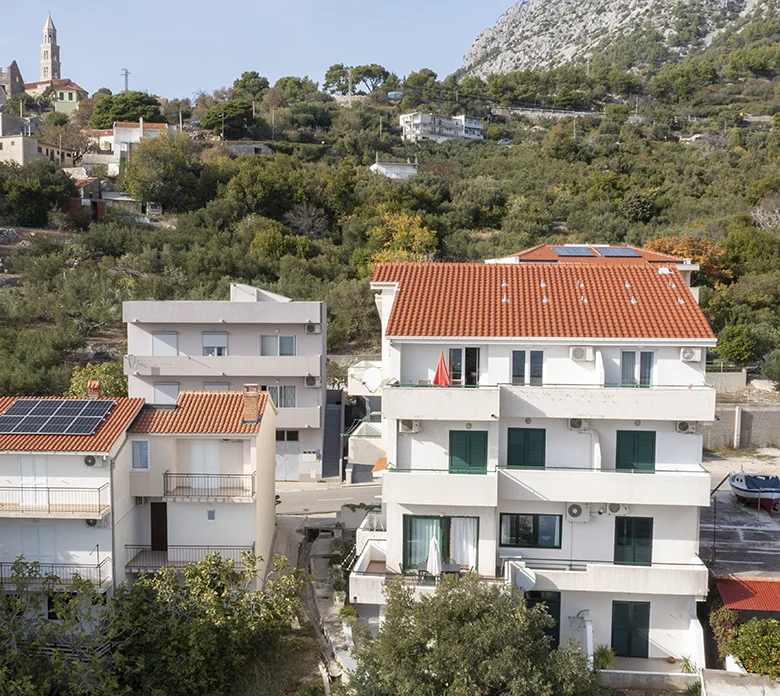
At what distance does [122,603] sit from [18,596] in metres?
2.34

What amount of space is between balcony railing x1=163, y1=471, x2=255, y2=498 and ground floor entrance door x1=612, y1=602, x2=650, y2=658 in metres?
9.82

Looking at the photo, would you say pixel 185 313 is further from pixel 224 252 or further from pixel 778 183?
pixel 778 183

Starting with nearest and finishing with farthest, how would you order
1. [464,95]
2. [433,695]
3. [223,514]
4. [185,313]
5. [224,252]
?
1. [433,695]
2. [223,514]
3. [185,313]
4. [224,252]
5. [464,95]

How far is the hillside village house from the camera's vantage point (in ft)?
59.6

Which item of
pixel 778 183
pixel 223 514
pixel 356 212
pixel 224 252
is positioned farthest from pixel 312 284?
pixel 778 183

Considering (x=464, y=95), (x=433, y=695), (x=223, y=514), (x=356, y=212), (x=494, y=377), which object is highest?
(x=464, y=95)

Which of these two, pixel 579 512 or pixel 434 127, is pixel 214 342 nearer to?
pixel 579 512

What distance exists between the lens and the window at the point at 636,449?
18375 millimetres

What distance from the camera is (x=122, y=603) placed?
17.1m

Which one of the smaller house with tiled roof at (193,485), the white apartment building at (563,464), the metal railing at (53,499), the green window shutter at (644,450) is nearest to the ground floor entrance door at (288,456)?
the smaller house with tiled roof at (193,485)

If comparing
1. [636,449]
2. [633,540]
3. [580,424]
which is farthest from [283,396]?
[633,540]

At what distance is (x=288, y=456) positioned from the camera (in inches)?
1326

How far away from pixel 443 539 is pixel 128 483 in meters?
8.39

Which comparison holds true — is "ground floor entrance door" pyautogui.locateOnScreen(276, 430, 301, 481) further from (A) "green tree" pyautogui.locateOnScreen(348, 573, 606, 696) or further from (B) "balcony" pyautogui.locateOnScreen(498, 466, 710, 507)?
(A) "green tree" pyautogui.locateOnScreen(348, 573, 606, 696)
